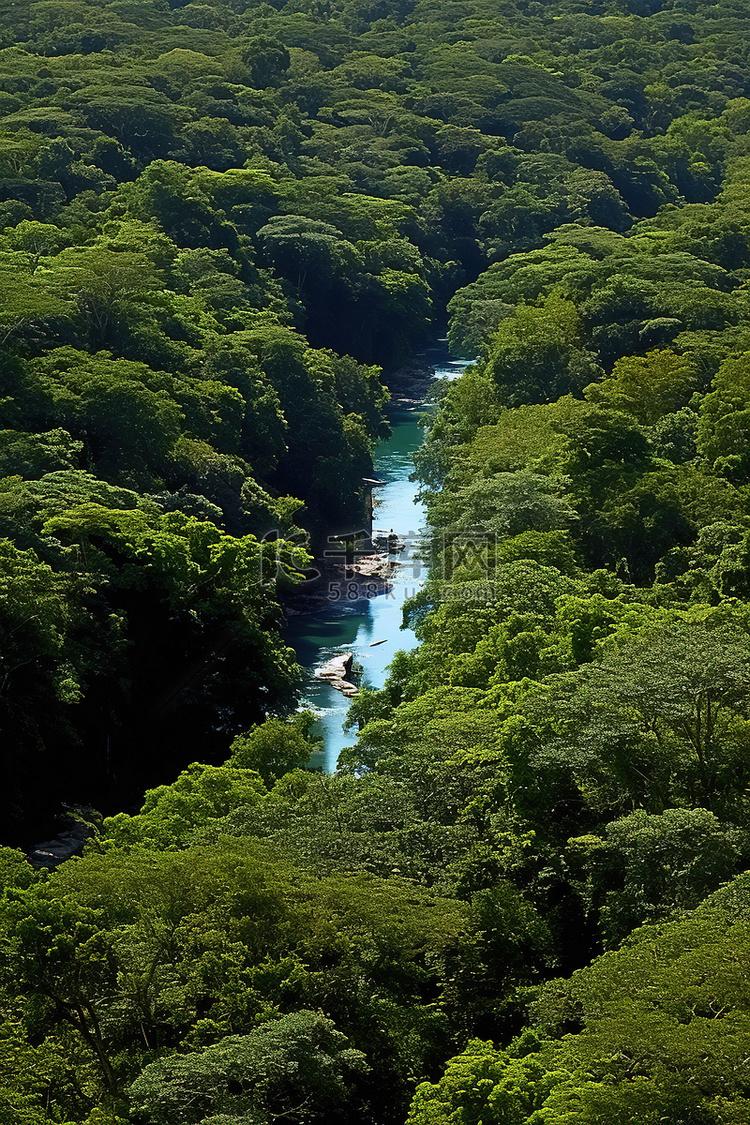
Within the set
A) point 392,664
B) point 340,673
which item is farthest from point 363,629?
point 392,664

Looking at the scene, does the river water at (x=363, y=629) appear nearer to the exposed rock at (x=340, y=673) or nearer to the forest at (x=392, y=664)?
the exposed rock at (x=340, y=673)

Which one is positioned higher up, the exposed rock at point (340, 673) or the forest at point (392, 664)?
the forest at point (392, 664)

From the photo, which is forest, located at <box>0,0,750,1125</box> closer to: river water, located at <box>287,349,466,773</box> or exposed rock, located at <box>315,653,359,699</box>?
river water, located at <box>287,349,466,773</box>

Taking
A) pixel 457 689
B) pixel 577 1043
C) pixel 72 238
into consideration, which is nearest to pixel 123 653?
pixel 457 689

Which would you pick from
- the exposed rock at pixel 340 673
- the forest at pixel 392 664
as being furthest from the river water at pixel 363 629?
the forest at pixel 392 664

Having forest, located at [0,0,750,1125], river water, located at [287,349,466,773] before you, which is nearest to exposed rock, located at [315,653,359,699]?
river water, located at [287,349,466,773]

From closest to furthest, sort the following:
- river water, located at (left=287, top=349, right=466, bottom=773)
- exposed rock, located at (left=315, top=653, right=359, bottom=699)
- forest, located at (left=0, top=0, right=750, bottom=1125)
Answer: forest, located at (left=0, top=0, right=750, bottom=1125)
river water, located at (left=287, top=349, right=466, bottom=773)
exposed rock, located at (left=315, top=653, right=359, bottom=699)
